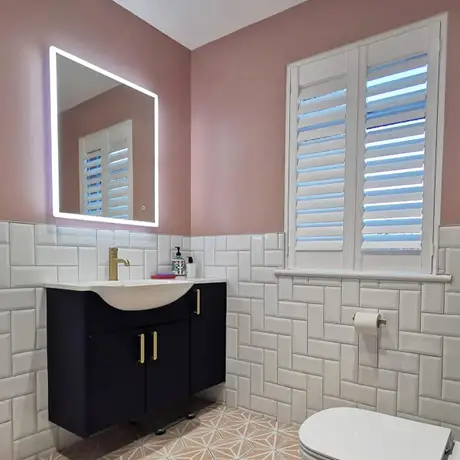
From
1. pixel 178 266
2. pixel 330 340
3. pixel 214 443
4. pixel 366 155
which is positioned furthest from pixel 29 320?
pixel 366 155

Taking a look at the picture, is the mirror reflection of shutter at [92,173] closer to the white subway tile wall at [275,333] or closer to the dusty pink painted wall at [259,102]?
the white subway tile wall at [275,333]

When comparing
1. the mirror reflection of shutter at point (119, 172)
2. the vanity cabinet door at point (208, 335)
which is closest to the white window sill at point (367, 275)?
the vanity cabinet door at point (208, 335)

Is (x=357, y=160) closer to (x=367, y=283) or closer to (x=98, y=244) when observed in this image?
Result: (x=367, y=283)

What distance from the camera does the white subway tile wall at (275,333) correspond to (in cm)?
165

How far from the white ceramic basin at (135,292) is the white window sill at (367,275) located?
0.61 metres

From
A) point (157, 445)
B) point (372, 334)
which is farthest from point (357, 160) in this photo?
point (157, 445)

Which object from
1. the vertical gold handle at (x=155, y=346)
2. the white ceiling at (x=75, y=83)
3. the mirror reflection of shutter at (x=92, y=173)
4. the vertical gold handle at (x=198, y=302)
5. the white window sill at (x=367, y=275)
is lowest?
the vertical gold handle at (x=155, y=346)

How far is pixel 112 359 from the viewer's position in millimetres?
1656

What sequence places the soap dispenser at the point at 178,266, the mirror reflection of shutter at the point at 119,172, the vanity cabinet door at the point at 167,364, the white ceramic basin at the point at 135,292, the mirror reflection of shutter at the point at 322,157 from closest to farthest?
the white ceramic basin at the point at 135,292 → the vanity cabinet door at the point at 167,364 → the mirror reflection of shutter at the point at 322,157 → the mirror reflection of shutter at the point at 119,172 → the soap dispenser at the point at 178,266

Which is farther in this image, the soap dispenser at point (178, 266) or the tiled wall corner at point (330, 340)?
the soap dispenser at point (178, 266)

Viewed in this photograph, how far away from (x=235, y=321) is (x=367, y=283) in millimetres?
847

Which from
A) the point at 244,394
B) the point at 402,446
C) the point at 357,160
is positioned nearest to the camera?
the point at 402,446

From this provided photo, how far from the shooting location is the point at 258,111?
2.25 metres

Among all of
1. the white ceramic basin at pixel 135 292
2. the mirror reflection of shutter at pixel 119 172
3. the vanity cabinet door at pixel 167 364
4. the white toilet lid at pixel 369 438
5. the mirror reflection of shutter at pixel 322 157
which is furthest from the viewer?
the mirror reflection of shutter at pixel 119 172
